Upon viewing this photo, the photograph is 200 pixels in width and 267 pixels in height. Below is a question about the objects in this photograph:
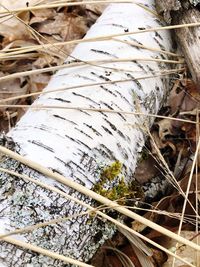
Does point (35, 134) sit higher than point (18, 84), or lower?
higher

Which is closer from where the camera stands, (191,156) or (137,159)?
(137,159)

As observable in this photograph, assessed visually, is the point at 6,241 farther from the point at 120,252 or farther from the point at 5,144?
the point at 120,252

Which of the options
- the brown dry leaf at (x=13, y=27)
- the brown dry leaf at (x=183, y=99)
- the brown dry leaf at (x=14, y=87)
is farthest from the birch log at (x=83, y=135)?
the brown dry leaf at (x=13, y=27)

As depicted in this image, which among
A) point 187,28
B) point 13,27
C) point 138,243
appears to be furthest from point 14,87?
point 138,243

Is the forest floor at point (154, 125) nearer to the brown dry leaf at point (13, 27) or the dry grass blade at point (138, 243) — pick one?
the brown dry leaf at point (13, 27)

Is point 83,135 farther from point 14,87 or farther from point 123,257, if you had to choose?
point 14,87

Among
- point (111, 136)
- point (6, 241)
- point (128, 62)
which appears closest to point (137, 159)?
point (111, 136)
